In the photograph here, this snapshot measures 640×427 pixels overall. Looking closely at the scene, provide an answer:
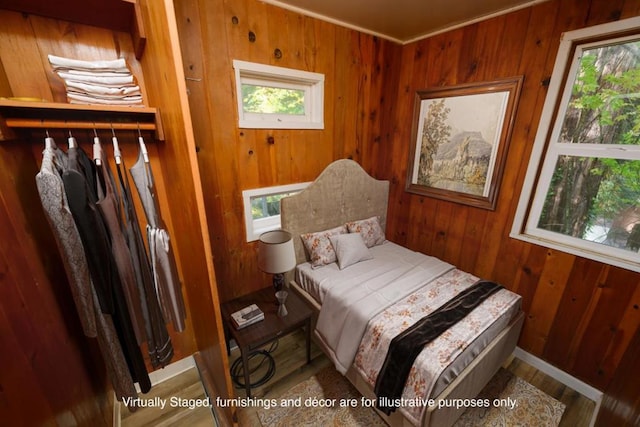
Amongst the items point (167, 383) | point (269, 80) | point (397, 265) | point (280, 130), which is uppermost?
point (269, 80)

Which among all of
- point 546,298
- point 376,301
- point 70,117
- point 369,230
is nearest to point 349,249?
point 369,230

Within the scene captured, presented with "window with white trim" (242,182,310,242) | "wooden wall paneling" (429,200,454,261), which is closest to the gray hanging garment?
"window with white trim" (242,182,310,242)

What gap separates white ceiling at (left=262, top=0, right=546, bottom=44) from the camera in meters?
1.74

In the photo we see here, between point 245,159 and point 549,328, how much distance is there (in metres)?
2.64

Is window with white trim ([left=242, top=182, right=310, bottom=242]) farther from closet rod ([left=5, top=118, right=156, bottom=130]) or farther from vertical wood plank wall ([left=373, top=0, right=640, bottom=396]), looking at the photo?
vertical wood plank wall ([left=373, top=0, right=640, bottom=396])

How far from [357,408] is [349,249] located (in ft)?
3.61

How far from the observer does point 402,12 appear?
1.89m

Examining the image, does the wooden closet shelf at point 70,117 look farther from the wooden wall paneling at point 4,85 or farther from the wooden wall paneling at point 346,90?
the wooden wall paneling at point 346,90

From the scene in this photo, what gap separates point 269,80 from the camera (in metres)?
1.91

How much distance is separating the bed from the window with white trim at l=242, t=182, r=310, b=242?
0.11m

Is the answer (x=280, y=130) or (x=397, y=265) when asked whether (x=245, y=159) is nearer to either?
(x=280, y=130)

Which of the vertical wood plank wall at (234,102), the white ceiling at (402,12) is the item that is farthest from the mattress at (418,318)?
the white ceiling at (402,12)

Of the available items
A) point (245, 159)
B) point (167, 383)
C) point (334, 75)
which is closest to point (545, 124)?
point (334, 75)

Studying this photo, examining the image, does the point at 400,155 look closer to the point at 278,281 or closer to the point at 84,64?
the point at 278,281
